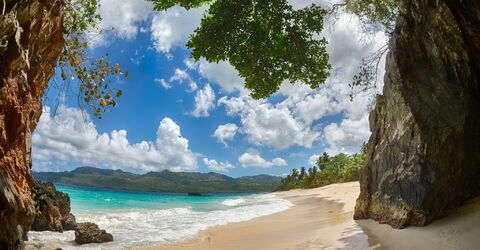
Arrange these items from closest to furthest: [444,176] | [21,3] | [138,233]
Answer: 1. [21,3]
2. [444,176]
3. [138,233]

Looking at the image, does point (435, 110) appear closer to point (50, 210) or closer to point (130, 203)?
point (50, 210)

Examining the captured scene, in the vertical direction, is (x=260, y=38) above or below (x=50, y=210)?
above

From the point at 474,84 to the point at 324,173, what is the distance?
62754 millimetres

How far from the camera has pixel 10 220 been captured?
6840mm

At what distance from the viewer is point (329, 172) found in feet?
230

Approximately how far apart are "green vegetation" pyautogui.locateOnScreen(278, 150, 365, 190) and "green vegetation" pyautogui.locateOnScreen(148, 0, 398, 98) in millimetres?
43227

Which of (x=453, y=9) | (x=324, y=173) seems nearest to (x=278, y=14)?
(x=453, y=9)

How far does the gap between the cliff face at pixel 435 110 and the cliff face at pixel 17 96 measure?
30.9 feet

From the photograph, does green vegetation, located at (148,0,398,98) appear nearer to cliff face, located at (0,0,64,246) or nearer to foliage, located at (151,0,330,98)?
foliage, located at (151,0,330,98)

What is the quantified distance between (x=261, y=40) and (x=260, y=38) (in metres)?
0.10

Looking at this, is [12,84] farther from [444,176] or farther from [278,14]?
[444,176]

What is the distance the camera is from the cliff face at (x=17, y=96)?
6301mm

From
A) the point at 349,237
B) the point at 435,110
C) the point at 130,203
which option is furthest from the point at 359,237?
the point at 130,203

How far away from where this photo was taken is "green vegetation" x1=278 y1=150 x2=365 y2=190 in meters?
61.0
